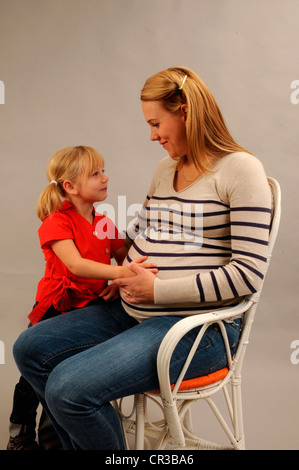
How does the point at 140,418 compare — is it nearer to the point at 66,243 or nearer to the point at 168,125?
the point at 66,243

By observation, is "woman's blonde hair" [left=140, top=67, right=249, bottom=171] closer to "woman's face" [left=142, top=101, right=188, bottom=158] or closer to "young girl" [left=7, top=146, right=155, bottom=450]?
"woman's face" [left=142, top=101, right=188, bottom=158]

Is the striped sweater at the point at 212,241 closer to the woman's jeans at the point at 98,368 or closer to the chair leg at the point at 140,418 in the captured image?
the woman's jeans at the point at 98,368

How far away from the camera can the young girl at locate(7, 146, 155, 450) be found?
2.12 meters

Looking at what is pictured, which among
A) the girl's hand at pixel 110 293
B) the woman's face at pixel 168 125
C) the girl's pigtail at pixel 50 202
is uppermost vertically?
the woman's face at pixel 168 125

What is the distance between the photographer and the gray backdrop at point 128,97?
10.6 ft

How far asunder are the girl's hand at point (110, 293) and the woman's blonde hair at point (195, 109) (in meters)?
0.58

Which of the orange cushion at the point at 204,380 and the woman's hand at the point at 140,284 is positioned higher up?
the woman's hand at the point at 140,284
